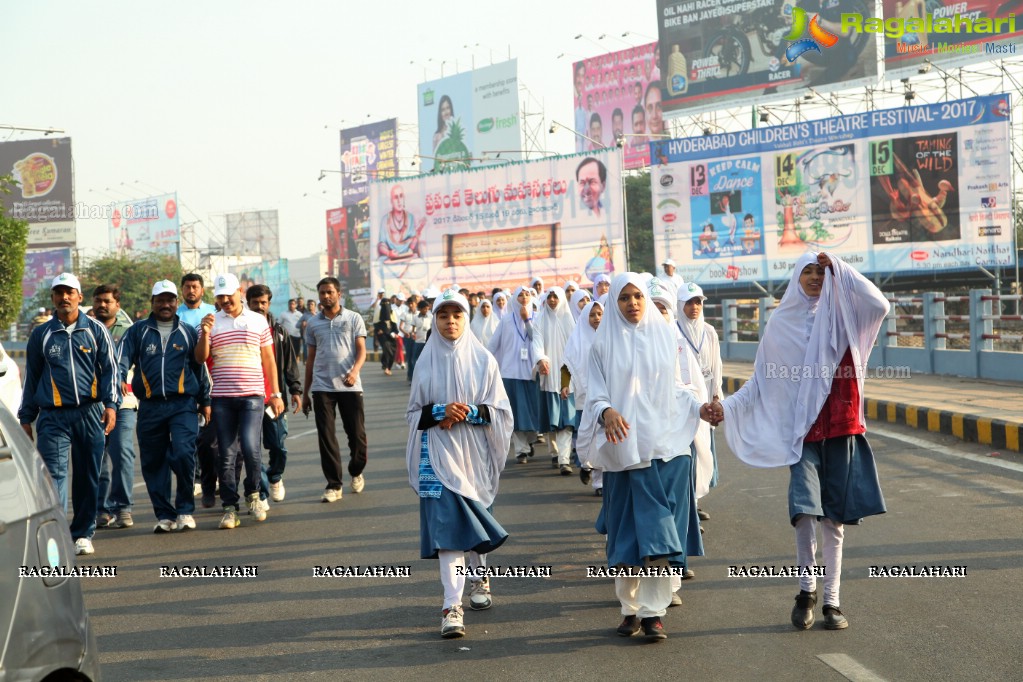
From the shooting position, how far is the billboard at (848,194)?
29828 millimetres

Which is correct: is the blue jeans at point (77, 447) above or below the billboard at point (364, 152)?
below

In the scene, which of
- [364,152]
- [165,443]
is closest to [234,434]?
[165,443]

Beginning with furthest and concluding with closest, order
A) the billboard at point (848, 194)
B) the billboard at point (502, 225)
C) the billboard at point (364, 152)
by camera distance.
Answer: the billboard at point (364, 152), the billboard at point (502, 225), the billboard at point (848, 194)

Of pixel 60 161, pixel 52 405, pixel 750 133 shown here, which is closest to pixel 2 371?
pixel 52 405

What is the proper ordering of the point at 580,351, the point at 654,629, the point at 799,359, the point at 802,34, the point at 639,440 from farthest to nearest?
the point at 802,34
the point at 580,351
the point at 799,359
the point at 639,440
the point at 654,629

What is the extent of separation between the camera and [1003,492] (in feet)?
27.1

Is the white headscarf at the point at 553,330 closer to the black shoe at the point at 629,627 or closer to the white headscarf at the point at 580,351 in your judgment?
the white headscarf at the point at 580,351

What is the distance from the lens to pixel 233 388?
324 inches

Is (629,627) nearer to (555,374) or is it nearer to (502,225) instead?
(555,374)

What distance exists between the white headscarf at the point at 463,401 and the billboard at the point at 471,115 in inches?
1935

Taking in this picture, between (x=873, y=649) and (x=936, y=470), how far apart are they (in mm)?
5257

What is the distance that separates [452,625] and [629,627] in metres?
0.77

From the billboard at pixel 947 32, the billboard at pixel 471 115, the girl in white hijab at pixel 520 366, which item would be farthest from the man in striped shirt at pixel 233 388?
the billboard at pixel 471 115

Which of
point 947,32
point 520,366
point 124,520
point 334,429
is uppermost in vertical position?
point 947,32
